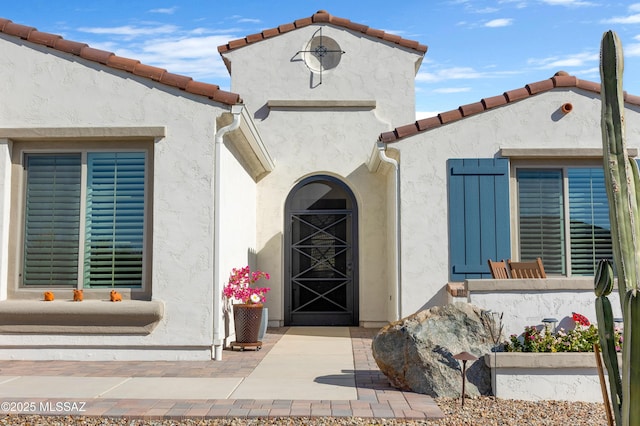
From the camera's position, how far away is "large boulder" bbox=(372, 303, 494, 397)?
6.18 meters

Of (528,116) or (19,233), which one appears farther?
(528,116)

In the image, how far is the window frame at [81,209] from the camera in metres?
8.35

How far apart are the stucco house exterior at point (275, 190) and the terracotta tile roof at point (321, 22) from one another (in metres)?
0.04

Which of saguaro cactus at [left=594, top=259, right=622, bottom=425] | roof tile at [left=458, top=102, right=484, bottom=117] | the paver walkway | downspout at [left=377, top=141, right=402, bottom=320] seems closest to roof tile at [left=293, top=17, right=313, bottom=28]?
downspout at [left=377, top=141, right=402, bottom=320]

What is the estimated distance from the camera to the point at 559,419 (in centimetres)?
544

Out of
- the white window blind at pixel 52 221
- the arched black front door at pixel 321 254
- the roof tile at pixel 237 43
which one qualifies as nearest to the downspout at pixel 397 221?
the arched black front door at pixel 321 254

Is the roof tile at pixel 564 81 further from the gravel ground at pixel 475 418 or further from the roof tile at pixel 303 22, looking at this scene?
the gravel ground at pixel 475 418

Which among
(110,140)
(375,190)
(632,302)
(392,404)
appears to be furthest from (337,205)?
(632,302)

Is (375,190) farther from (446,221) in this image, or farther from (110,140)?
(110,140)

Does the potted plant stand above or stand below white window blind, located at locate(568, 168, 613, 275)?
below

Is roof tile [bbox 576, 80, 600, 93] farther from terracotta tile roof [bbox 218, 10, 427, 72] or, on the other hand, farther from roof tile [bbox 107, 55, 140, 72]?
roof tile [bbox 107, 55, 140, 72]

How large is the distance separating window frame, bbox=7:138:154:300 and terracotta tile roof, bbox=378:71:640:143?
12.0ft

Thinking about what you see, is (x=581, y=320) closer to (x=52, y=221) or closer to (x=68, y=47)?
(x=52, y=221)

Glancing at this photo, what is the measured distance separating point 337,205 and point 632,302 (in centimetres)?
923
